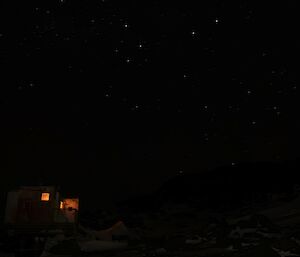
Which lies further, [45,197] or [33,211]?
[45,197]

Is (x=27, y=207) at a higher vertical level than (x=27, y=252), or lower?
higher

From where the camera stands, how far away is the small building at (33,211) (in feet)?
94.6

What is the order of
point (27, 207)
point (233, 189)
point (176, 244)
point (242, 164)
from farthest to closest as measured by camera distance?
point (242, 164), point (233, 189), point (176, 244), point (27, 207)

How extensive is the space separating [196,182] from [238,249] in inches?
6514

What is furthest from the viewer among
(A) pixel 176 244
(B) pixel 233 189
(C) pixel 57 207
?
(B) pixel 233 189

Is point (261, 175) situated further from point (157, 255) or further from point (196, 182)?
point (157, 255)

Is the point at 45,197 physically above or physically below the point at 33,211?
above

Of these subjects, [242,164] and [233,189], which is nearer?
[233,189]

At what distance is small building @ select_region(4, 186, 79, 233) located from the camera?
2884 cm

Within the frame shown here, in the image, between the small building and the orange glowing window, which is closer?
the small building

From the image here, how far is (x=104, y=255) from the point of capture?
32.8 meters

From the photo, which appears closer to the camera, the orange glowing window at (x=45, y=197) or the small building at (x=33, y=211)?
the small building at (x=33, y=211)

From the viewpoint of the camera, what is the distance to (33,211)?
1152 inches

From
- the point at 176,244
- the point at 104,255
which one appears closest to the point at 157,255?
the point at 104,255
